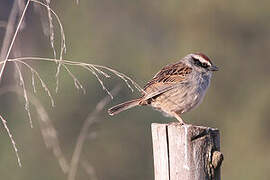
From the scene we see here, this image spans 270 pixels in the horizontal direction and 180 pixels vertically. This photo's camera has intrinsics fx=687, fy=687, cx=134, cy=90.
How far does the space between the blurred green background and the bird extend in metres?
4.68

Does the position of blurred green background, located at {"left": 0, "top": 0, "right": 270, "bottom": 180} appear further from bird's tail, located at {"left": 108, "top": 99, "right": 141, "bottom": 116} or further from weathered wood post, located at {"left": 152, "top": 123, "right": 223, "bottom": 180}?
weathered wood post, located at {"left": 152, "top": 123, "right": 223, "bottom": 180}

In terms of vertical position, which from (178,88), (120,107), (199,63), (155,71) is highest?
(199,63)

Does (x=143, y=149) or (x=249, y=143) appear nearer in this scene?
(x=143, y=149)

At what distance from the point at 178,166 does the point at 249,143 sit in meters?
10.9

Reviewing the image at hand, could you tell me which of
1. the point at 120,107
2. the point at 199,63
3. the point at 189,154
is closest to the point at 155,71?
the point at 199,63

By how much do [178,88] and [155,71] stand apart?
9059 mm

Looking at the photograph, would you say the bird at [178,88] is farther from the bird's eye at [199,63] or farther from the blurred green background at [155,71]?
the blurred green background at [155,71]

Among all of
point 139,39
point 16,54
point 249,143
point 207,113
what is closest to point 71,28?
point 139,39

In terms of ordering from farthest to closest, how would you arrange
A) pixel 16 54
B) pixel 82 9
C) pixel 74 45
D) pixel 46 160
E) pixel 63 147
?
pixel 82 9, pixel 74 45, pixel 63 147, pixel 46 160, pixel 16 54

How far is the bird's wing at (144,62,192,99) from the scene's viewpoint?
5785 millimetres

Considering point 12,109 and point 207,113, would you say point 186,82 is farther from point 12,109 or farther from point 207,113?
point 207,113

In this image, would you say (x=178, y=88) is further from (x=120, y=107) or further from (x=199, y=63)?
(x=120, y=107)

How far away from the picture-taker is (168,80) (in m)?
5.86

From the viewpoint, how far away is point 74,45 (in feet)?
46.1
